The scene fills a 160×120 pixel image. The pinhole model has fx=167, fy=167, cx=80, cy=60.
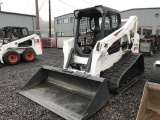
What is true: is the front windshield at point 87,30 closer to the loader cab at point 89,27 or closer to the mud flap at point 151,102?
the loader cab at point 89,27

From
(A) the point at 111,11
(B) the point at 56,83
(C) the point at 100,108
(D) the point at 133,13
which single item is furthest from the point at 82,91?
(D) the point at 133,13

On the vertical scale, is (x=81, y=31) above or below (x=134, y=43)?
above

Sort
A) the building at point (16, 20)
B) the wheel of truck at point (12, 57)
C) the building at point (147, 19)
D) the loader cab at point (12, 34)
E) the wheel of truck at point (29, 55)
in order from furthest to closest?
the building at point (147, 19), the building at point (16, 20), the wheel of truck at point (29, 55), the loader cab at point (12, 34), the wheel of truck at point (12, 57)

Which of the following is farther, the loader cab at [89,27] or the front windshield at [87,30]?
the front windshield at [87,30]

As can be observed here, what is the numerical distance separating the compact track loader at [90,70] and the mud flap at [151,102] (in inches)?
30.5

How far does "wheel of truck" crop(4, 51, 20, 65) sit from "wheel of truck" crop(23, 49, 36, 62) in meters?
0.43

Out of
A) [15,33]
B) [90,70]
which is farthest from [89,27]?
[15,33]

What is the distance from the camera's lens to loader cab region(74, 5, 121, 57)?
15.6ft

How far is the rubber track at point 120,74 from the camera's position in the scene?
13.2ft

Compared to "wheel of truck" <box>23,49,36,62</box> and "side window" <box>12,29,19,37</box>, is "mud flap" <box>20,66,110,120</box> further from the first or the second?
"side window" <box>12,29,19,37</box>

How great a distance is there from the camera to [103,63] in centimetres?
437

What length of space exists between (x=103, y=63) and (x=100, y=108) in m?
1.31

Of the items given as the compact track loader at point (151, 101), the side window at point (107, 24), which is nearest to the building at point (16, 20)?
the side window at point (107, 24)

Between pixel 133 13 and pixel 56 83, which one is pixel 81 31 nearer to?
pixel 56 83
